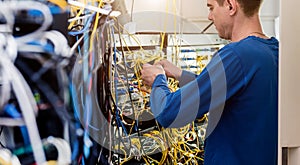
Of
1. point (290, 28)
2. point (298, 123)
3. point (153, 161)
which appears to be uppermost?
point (290, 28)

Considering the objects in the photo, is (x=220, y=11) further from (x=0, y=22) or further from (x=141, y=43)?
(x=0, y=22)

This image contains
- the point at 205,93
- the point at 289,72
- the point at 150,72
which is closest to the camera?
the point at 289,72

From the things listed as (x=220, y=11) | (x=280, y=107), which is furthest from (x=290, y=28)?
(x=220, y=11)

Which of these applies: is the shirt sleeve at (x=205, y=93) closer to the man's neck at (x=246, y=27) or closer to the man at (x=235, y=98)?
the man at (x=235, y=98)

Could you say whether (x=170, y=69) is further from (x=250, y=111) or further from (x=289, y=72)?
(x=289, y=72)

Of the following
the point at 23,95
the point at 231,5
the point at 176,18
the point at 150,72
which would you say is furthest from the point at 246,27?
the point at 23,95

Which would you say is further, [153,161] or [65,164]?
[153,161]

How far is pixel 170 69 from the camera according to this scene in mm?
1050

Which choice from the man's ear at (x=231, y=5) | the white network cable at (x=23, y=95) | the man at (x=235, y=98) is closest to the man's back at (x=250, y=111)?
the man at (x=235, y=98)

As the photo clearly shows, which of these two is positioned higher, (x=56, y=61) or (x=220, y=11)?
(x=220, y=11)

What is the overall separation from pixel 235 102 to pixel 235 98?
0.01 metres

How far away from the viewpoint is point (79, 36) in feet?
2.67

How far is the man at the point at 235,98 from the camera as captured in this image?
0.88 m

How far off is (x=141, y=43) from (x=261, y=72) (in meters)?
0.38
